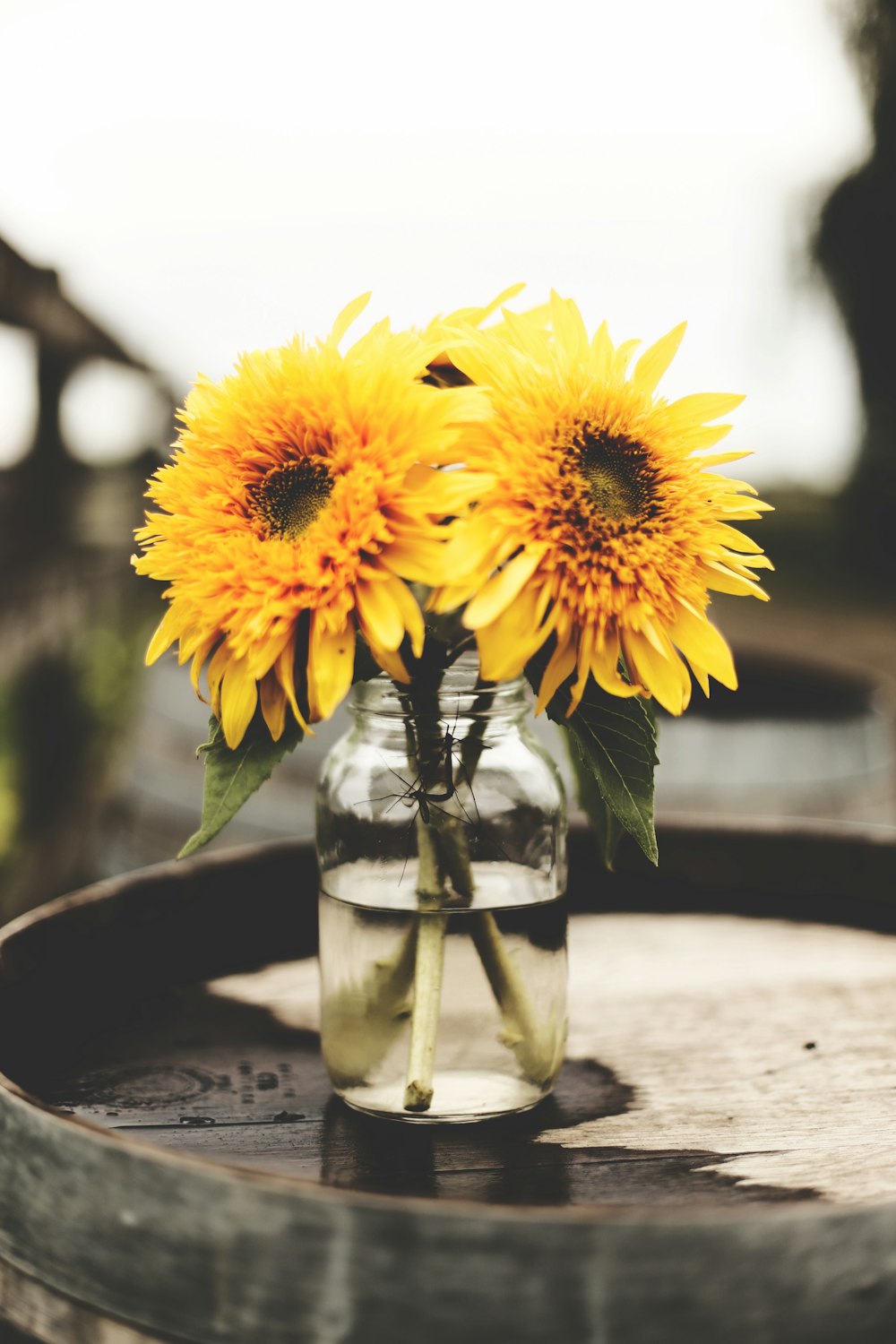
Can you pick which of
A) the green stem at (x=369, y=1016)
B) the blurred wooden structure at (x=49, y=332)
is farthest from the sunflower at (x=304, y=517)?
the blurred wooden structure at (x=49, y=332)

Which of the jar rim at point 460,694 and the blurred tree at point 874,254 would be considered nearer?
the jar rim at point 460,694

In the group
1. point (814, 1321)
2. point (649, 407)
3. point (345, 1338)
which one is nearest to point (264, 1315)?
point (345, 1338)

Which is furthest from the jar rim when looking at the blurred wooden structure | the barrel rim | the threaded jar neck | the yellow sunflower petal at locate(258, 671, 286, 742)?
the blurred wooden structure

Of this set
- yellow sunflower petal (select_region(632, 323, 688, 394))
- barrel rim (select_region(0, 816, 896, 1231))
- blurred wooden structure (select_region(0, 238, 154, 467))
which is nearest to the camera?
barrel rim (select_region(0, 816, 896, 1231))

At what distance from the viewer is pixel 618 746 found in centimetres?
79

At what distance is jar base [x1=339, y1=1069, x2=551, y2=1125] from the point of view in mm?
874

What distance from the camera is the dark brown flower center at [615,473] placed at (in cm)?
74

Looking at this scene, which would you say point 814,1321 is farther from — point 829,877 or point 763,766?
point 763,766

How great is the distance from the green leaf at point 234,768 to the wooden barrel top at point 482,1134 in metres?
0.19

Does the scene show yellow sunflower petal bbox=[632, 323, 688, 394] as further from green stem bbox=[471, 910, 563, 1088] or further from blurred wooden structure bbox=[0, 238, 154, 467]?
blurred wooden structure bbox=[0, 238, 154, 467]

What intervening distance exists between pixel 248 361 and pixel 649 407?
256 millimetres

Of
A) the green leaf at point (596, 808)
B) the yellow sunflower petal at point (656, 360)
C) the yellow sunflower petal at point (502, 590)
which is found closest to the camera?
the yellow sunflower petal at point (502, 590)

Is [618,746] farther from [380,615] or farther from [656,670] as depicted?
[380,615]

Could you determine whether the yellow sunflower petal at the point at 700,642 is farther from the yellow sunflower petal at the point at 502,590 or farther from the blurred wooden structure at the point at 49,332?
the blurred wooden structure at the point at 49,332
